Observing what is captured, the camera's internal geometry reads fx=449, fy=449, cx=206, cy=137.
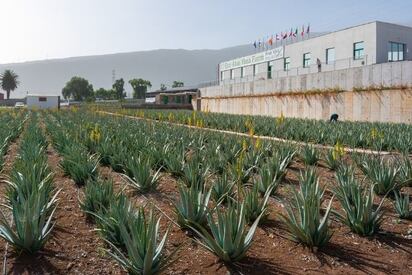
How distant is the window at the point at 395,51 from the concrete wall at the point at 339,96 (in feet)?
36.0

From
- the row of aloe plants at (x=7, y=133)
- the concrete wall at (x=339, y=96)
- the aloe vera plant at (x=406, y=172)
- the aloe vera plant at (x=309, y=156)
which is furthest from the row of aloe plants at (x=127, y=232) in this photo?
the concrete wall at (x=339, y=96)

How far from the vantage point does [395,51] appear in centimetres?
3928

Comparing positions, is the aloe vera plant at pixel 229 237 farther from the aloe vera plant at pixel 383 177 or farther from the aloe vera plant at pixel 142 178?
the aloe vera plant at pixel 383 177

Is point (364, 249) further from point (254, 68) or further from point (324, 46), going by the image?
point (254, 68)

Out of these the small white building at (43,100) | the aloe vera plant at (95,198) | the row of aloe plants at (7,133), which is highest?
the small white building at (43,100)

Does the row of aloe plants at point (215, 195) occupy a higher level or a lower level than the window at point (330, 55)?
lower

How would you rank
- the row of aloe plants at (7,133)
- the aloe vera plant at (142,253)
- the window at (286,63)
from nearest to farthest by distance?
the aloe vera plant at (142,253) < the row of aloe plants at (7,133) < the window at (286,63)

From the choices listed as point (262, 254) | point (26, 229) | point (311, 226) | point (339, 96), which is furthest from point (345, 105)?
point (26, 229)

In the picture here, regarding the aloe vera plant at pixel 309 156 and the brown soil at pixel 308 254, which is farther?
the aloe vera plant at pixel 309 156

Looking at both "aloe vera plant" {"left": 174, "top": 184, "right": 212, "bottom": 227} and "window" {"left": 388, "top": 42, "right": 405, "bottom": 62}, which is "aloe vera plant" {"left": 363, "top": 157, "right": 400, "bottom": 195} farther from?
"window" {"left": 388, "top": 42, "right": 405, "bottom": 62}

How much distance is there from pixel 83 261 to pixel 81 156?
340 cm

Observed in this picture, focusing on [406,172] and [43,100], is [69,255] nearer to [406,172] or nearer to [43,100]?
[406,172]

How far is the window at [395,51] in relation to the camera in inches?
1515

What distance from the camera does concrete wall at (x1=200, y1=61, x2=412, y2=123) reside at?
23.7 m
